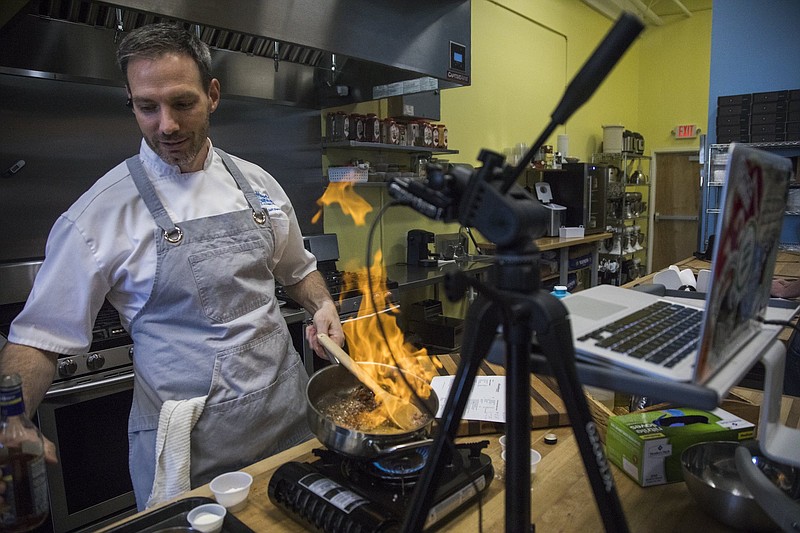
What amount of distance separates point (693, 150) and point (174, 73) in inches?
324

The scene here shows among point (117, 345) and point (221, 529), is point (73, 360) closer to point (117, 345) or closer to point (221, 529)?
point (117, 345)

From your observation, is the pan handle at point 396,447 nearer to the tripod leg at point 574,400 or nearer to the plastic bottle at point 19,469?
the tripod leg at point 574,400

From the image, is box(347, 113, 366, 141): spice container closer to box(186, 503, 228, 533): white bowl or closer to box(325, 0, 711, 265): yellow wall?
box(325, 0, 711, 265): yellow wall

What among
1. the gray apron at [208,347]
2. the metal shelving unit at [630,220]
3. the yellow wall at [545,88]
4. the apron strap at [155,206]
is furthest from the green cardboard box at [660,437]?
the metal shelving unit at [630,220]

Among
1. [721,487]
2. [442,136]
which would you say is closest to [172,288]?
[721,487]

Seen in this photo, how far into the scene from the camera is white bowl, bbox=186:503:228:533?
1.01 meters

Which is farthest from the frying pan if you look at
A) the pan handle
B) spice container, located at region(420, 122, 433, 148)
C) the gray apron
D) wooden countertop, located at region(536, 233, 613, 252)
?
wooden countertop, located at region(536, 233, 613, 252)

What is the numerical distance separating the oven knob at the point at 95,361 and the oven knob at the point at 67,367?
46mm

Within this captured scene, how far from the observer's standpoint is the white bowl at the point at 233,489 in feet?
3.65

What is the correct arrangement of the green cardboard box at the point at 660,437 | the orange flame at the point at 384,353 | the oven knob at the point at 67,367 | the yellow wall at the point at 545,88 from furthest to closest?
the yellow wall at the point at 545,88 < the oven knob at the point at 67,367 < the orange flame at the point at 384,353 < the green cardboard box at the point at 660,437

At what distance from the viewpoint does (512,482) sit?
26.9 inches

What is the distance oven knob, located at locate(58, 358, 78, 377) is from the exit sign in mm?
8312

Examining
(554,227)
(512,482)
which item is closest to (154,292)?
(512,482)

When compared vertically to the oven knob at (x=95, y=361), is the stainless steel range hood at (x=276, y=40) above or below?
above
